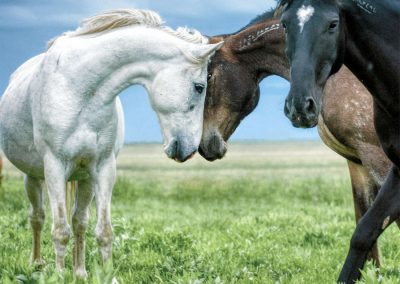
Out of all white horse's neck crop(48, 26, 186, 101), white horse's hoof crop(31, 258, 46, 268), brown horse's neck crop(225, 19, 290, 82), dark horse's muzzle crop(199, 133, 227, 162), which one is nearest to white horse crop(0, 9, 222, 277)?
white horse's neck crop(48, 26, 186, 101)

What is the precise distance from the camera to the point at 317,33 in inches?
190

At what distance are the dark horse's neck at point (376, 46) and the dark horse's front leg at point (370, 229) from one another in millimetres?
581

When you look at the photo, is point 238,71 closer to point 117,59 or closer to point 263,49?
point 263,49

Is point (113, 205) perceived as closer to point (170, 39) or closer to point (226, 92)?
point (226, 92)

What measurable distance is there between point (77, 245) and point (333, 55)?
10.1ft

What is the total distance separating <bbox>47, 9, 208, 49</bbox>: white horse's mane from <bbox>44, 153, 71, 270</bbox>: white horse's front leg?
111cm

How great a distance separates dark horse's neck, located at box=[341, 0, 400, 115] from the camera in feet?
16.8

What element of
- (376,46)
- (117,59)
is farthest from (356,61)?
(117,59)

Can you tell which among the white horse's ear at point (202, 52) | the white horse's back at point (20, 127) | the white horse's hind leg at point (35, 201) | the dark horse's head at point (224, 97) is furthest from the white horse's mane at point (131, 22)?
the white horse's hind leg at point (35, 201)

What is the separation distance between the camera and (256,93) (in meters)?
7.43

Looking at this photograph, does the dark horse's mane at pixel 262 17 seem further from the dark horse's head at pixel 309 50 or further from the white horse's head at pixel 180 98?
the dark horse's head at pixel 309 50

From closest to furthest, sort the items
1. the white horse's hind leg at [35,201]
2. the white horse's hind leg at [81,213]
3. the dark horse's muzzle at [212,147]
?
the white horse's hind leg at [81,213] → the dark horse's muzzle at [212,147] → the white horse's hind leg at [35,201]

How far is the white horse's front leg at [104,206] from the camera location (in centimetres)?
610

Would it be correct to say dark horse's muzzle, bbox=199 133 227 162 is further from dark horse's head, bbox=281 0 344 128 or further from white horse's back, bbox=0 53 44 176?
dark horse's head, bbox=281 0 344 128
